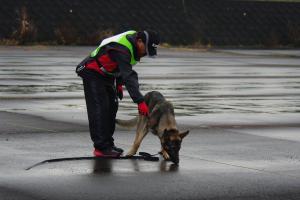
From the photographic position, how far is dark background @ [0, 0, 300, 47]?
150 ft

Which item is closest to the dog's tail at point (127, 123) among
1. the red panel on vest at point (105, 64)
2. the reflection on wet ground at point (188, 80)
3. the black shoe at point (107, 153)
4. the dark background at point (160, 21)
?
the black shoe at point (107, 153)

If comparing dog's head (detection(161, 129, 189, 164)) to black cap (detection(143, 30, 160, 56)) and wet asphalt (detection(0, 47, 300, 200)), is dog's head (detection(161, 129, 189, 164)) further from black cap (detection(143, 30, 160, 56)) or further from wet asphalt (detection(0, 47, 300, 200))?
black cap (detection(143, 30, 160, 56))

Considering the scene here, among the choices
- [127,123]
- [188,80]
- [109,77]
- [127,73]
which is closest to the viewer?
[127,73]

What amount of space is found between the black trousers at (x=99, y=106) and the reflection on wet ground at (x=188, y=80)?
539cm

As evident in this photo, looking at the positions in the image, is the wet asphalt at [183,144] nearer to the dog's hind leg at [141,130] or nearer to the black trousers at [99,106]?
the dog's hind leg at [141,130]

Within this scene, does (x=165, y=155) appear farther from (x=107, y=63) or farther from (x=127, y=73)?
(x=107, y=63)

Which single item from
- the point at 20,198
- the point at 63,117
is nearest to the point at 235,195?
the point at 20,198

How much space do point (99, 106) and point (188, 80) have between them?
1465 cm

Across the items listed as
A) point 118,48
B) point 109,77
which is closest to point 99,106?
point 109,77

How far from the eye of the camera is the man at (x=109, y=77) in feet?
36.7

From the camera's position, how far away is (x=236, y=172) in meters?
10.9

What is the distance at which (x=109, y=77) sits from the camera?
11711 millimetres

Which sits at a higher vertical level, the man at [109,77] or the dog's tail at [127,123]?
the man at [109,77]

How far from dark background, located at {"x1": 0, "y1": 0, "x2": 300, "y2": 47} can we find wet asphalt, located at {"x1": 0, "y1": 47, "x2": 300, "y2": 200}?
18624 mm
